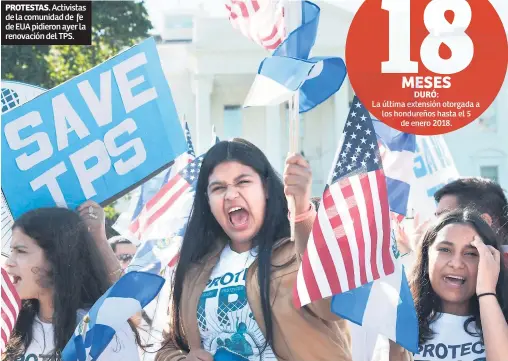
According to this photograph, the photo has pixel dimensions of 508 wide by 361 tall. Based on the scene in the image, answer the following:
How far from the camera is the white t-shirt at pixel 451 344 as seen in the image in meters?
3.31

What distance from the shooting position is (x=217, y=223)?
345 centimetres

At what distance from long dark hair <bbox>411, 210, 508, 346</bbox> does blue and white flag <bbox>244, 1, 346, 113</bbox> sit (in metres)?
0.66

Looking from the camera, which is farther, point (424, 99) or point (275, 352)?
point (424, 99)

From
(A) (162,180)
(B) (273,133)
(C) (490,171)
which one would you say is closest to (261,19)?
(A) (162,180)

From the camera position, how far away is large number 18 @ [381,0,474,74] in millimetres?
3775

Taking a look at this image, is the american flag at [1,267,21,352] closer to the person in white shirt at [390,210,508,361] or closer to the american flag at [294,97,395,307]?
the american flag at [294,97,395,307]

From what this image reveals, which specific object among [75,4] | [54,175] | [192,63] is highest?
[75,4]

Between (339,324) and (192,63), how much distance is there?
1083 inches

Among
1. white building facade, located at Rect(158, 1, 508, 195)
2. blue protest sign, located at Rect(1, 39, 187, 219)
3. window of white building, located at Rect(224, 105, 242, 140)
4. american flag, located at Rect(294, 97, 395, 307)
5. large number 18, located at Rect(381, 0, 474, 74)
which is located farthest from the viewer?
window of white building, located at Rect(224, 105, 242, 140)

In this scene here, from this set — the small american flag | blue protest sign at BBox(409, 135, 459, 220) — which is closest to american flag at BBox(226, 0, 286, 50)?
the small american flag

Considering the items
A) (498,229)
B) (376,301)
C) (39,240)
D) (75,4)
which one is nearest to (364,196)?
(376,301)

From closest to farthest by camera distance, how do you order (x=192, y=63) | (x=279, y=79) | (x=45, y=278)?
(x=279, y=79), (x=45, y=278), (x=192, y=63)

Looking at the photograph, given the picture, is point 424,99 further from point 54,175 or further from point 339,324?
point 54,175

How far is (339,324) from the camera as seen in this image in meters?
3.19
